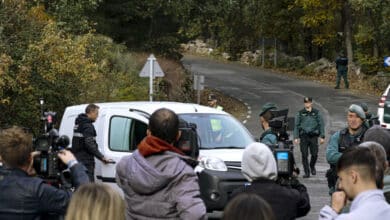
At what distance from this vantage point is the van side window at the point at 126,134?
12.4m

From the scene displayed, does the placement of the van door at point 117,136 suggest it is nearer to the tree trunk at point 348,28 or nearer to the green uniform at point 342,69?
the green uniform at point 342,69

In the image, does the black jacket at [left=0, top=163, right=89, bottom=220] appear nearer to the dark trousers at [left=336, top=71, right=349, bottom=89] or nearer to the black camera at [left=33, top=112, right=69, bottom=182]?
the black camera at [left=33, top=112, right=69, bottom=182]

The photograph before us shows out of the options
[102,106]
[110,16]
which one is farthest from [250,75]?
[102,106]

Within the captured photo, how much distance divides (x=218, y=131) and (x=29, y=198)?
7347 millimetres

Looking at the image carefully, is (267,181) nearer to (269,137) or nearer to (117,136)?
(269,137)

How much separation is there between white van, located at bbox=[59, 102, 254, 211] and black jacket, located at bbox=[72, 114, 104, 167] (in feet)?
1.15

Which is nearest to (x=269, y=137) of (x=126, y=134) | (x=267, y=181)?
(x=126, y=134)

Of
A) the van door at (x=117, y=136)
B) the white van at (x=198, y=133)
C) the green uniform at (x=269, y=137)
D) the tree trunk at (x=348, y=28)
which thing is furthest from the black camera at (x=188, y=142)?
the tree trunk at (x=348, y=28)

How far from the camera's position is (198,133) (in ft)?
40.9

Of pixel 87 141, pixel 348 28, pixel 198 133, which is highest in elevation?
pixel 348 28

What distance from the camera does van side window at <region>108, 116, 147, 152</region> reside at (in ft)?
40.7

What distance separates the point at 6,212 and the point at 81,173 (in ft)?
1.83

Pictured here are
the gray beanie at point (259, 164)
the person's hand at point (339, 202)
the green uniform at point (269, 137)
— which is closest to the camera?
the person's hand at point (339, 202)

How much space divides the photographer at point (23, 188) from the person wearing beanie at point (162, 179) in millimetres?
411
